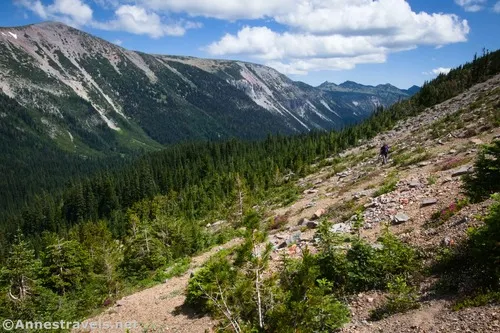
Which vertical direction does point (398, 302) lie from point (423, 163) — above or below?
below

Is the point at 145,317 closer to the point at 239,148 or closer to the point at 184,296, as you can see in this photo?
the point at 184,296

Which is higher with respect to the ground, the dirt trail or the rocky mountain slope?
the rocky mountain slope

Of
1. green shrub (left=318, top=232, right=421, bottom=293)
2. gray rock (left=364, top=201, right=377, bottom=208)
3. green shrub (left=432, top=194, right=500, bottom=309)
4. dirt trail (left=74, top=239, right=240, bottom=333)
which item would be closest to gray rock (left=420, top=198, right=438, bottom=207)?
gray rock (left=364, top=201, right=377, bottom=208)

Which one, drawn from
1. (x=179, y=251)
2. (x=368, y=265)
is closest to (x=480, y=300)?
(x=368, y=265)

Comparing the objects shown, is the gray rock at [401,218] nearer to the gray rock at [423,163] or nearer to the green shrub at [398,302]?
the green shrub at [398,302]

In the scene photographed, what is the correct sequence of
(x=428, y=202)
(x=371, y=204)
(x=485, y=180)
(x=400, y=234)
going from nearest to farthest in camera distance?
(x=485, y=180) < (x=400, y=234) < (x=428, y=202) < (x=371, y=204)

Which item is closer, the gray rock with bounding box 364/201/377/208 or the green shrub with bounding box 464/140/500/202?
the green shrub with bounding box 464/140/500/202

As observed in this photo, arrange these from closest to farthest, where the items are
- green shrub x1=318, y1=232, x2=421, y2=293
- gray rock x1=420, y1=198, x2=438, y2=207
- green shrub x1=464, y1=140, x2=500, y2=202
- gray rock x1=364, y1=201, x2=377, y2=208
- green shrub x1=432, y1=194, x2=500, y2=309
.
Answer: green shrub x1=432, y1=194, x2=500, y2=309, green shrub x1=318, y1=232, x2=421, y2=293, green shrub x1=464, y1=140, x2=500, y2=202, gray rock x1=420, y1=198, x2=438, y2=207, gray rock x1=364, y1=201, x2=377, y2=208

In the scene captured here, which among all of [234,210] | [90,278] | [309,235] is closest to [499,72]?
[234,210]

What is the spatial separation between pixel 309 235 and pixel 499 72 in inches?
3593

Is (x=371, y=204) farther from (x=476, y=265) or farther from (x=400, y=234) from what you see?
(x=476, y=265)

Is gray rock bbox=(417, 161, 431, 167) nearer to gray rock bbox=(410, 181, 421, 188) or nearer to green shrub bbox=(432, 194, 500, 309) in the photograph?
gray rock bbox=(410, 181, 421, 188)

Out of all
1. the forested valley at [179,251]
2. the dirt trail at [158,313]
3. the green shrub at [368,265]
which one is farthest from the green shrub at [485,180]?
the dirt trail at [158,313]

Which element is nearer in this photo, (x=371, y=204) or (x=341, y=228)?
(x=341, y=228)
